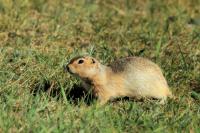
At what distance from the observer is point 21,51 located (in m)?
6.85

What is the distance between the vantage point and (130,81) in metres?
6.15

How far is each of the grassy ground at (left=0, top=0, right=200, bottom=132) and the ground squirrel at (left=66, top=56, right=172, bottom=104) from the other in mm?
130

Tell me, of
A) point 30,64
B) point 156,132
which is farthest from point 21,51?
point 156,132

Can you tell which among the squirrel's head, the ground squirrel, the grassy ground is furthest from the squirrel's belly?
the squirrel's head

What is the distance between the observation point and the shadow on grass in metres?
5.85

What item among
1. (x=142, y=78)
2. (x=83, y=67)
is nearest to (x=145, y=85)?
(x=142, y=78)

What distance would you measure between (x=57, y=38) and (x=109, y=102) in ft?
5.68

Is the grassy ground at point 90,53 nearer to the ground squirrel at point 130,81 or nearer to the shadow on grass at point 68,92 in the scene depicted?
the shadow on grass at point 68,92

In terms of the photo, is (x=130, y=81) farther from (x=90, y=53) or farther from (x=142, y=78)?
(x=90, y=53)

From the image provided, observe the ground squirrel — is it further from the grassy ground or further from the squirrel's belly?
the grassy ground

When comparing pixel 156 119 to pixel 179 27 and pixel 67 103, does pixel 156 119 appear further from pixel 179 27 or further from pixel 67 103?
pixel 179 27

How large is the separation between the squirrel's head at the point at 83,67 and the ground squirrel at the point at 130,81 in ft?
0.21

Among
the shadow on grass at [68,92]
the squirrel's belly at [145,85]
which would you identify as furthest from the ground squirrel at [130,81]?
the shadow on grass at [68,92]

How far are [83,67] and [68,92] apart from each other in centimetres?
39
